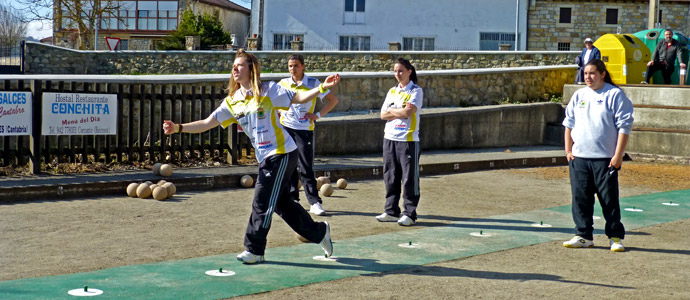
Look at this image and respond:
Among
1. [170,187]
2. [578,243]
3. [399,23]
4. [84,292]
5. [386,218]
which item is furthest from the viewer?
[399,23]

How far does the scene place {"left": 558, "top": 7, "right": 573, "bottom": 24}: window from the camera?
4816 cm

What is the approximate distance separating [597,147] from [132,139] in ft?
26.1

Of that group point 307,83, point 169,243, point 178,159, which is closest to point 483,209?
point 307,83

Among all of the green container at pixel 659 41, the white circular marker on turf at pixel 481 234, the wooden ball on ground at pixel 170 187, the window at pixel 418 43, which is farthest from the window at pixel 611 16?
the white circular marker on turf at pixel 481 234

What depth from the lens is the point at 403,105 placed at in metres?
8.81

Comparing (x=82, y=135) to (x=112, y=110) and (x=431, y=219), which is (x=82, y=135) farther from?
(x=431, y=219)

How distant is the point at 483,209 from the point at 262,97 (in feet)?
15.2

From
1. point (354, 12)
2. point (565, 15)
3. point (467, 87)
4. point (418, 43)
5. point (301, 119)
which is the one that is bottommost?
point (301, 119)

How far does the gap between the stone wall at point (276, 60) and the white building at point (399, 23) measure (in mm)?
12846

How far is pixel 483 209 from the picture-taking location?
1031cm

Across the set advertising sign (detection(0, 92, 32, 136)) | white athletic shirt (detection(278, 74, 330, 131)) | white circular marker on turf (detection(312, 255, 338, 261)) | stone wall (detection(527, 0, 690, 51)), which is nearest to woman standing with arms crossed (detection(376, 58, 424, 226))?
white athletic shirt (detection(278, 74, 330, 131))

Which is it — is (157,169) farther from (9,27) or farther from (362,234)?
(9,27)

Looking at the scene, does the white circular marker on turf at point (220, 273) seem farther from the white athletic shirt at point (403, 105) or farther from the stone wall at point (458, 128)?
the stone wall at point (458, 128)

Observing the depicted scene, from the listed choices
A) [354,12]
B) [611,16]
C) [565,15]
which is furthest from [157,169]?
[611,16]
